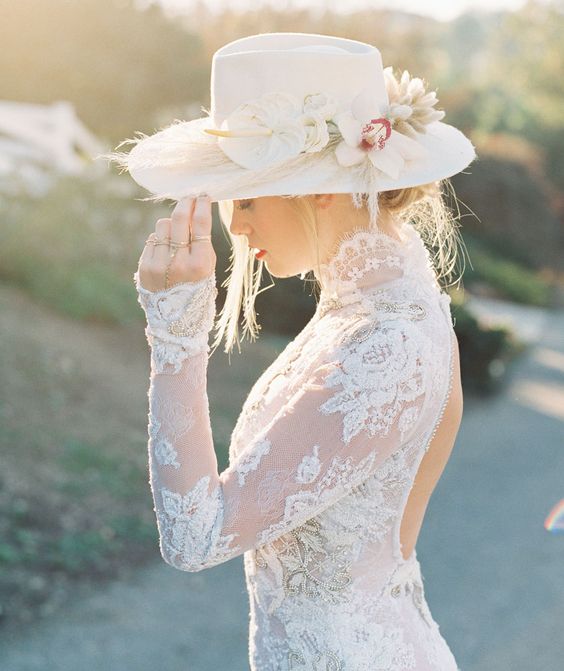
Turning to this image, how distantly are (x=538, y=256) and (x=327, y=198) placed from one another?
66.1 feet

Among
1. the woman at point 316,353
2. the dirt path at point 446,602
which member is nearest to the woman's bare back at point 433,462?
the woman at point 316,353

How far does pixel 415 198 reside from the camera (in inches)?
79.5

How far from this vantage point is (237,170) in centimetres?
190

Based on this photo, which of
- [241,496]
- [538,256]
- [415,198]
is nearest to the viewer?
[241,496]

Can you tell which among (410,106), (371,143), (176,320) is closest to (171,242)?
(176,320)

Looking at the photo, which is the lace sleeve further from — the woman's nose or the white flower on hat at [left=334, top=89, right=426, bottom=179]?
the white flower on hat at [left=334, top=89, right=426, bottom=179]

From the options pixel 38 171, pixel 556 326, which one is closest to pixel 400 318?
pixel 38 171

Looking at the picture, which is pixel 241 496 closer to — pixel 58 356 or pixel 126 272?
pixel 58 356

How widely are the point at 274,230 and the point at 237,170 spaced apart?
0.15m

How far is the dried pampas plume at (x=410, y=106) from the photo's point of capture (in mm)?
2025

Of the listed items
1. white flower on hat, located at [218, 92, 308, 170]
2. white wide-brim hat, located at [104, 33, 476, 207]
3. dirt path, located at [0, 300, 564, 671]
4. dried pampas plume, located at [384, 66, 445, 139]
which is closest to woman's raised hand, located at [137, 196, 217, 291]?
white wide-brim hat, located at [104, 33, 476, 207]

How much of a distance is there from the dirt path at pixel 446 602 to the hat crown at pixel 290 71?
3.25 meters

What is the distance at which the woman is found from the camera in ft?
5.65

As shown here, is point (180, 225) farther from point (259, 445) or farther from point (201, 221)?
point (259, 445)
